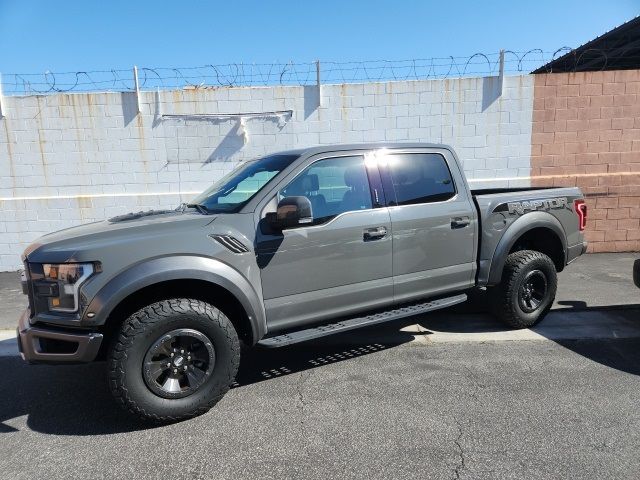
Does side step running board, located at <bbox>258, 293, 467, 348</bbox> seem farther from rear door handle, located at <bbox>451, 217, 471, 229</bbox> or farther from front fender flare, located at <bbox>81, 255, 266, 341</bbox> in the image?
rear door handle, located at <bbox>451, 217, 471, 229</bbox>

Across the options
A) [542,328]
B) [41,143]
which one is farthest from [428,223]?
[41,143]

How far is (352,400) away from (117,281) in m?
1.91

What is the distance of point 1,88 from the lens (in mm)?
7965

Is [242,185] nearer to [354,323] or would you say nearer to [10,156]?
[354,323]

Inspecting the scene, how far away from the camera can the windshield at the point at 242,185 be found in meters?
3.79

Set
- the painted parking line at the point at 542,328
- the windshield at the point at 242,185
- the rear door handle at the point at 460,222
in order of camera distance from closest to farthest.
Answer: the windshield at the point at 242,185 → the rear door handle at the point at 460,222 → the painted parking line at the point at 542,328

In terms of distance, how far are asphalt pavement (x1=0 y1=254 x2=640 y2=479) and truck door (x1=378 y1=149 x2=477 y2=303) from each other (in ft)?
2.42

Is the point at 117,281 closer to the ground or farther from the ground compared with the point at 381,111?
closer to the ground

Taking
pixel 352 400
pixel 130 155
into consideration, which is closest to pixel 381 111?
pixel 130 155

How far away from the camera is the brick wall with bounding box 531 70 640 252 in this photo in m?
8.34

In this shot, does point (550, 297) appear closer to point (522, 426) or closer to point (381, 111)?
point (522, 426)

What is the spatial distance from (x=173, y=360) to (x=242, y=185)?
1.58 metres

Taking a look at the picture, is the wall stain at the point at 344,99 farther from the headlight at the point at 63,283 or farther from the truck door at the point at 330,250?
the headlight at the point at 63,283

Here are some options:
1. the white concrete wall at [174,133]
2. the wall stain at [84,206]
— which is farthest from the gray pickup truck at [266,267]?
the wall stain at [84,206]
